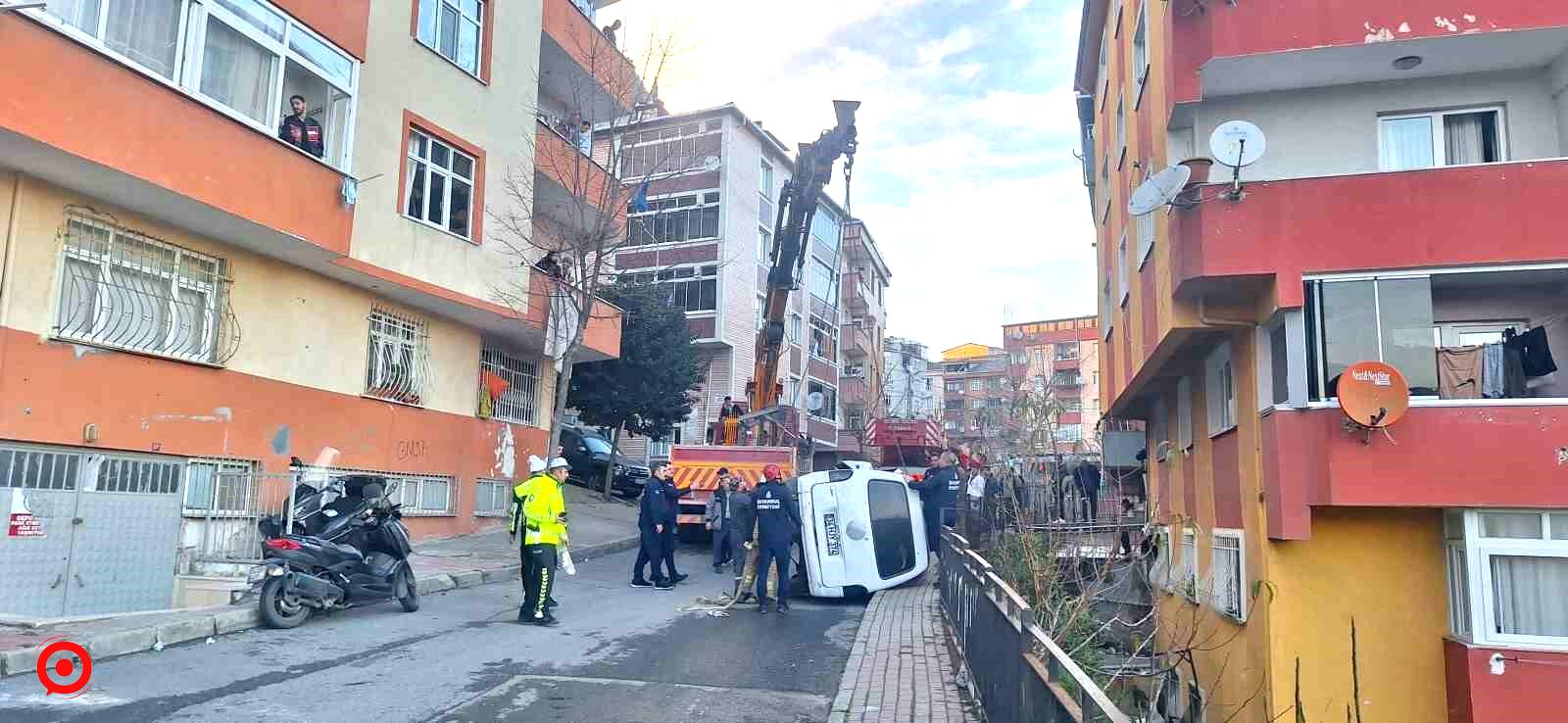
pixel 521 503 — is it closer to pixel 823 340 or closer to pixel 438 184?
pixel 438 184

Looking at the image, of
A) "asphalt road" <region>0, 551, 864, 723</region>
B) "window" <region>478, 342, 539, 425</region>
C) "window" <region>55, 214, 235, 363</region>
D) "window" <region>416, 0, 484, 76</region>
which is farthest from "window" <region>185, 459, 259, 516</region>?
"window" <region>416, 0, 484, 76</region>

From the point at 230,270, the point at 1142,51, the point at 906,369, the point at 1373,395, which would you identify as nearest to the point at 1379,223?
the point at 1373,395

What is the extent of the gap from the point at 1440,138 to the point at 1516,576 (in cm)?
477

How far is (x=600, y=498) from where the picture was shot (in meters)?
26.2

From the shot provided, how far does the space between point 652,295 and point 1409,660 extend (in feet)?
73.2

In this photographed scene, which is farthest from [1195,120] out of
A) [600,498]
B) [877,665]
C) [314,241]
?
[600,498]

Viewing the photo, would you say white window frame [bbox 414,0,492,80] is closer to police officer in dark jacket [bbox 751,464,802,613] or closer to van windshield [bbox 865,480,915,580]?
police officer in dark jacket [bbox 751,464,802,613]

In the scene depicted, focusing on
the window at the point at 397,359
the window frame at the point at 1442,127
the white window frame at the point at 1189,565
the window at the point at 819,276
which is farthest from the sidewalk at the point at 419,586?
the window at the point at 819,276

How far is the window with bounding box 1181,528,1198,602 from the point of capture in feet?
44.0

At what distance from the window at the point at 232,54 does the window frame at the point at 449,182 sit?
148 centimetres

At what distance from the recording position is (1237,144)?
32.6 ft

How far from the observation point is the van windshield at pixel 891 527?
44.3 feet

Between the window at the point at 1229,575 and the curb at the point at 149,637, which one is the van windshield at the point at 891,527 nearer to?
the window at the point at 1229,575

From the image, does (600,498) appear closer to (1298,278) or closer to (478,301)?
(478,301)
